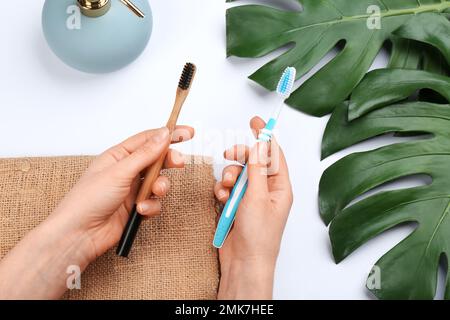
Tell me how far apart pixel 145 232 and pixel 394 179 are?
0.35m

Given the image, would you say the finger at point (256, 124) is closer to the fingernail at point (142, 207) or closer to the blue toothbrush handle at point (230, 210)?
the blue toothbrush handle at point (230, 210)

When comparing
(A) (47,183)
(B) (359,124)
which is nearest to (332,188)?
(B) (359,124)

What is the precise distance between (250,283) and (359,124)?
274 millimetres

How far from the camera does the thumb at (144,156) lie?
65 centimetres

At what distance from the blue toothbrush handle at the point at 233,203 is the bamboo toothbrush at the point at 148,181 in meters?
0.09

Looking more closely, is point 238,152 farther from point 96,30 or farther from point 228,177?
point 96,30

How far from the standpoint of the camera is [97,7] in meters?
0.71

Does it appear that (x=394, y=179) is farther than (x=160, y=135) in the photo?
Yes

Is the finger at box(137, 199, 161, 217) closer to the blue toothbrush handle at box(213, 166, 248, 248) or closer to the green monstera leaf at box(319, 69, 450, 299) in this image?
the blue toothbrush handle at box(213, 166, 248, 248)

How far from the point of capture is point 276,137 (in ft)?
2.69

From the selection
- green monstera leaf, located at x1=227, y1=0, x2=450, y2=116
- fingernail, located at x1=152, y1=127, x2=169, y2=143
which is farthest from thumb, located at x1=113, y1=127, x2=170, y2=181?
green monstera leaf, located at x1=227, y1=0, x2=450, y2=116

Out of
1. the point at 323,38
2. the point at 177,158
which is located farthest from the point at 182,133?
the point at 323,38

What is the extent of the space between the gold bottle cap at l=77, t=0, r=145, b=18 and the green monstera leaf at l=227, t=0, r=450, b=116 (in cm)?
17

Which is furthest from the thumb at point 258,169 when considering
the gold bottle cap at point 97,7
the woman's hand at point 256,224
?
the gold bottle cap at point 97,7
